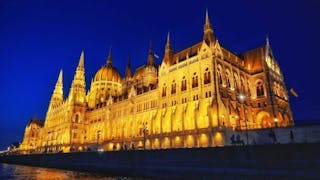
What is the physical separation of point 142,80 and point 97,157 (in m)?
54.4

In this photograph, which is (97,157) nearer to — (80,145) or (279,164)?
(279,164)

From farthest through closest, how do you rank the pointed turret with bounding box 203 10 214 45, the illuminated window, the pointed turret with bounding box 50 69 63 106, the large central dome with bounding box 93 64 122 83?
the pointed turret with bounding box 50 69 63 106, the large central dome with bounding box 93 64 122 83, the pointed turret with bounding box 203 10 214 45, the illuminated window

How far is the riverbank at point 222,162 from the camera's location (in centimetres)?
2881

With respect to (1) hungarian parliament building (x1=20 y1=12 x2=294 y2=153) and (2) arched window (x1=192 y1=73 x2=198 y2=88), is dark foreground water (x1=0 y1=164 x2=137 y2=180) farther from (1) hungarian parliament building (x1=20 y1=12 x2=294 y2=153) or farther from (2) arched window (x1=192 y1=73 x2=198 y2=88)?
(2) arched window (x1=192 y1=73 x2=198 y2=88)

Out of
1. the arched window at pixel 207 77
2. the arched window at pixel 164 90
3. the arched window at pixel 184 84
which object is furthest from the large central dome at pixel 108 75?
the arched window at pixel 207 77

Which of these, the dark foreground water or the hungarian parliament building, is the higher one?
the hungarian parliament building

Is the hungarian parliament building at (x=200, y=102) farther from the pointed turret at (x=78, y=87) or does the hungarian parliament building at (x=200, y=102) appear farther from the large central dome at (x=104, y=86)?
Answer: the pointed turret at (x=78, y=87)

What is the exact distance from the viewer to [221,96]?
199ft

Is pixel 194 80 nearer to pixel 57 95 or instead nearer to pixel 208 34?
pixel 208 34

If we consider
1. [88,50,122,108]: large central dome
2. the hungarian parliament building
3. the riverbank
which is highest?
[88,50,122,108]: large central dome

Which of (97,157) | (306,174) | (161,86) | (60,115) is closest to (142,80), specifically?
(161,86)

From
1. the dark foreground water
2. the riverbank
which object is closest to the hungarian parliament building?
the riverbank

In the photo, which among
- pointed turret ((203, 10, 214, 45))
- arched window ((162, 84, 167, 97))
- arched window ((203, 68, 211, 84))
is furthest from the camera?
arched window ((162, 84, 167, 97))

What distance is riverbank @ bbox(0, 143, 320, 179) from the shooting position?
1134 inches
